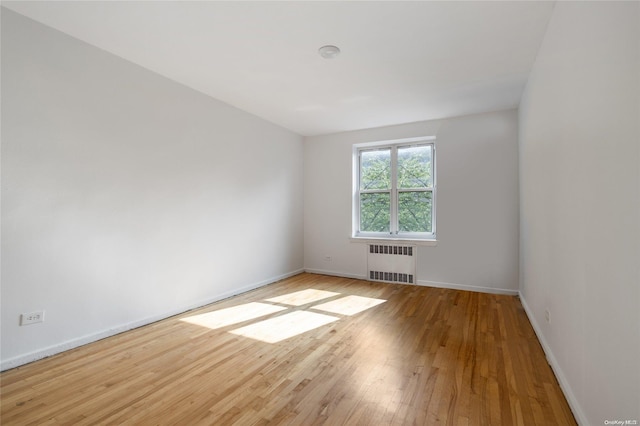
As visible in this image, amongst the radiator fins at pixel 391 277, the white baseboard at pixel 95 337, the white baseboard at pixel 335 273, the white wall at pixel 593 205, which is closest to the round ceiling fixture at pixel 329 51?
the white wall at pixel 593 205

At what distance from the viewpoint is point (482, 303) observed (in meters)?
3.93

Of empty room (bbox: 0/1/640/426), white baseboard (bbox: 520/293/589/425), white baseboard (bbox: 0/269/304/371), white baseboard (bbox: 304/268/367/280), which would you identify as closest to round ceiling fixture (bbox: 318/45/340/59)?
empty room (bbox: 0/1/640/426)

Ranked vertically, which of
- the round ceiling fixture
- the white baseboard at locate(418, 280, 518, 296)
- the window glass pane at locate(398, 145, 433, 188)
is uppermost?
the round ceiling fixture

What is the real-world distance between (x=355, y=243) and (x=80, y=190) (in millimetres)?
4042

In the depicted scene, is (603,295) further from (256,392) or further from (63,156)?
(63,156)

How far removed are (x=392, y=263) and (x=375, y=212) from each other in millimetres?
975

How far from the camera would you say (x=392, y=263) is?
5.14 m

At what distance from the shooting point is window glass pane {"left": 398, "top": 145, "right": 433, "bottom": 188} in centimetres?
511

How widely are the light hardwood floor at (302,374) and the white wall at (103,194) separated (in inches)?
15.2

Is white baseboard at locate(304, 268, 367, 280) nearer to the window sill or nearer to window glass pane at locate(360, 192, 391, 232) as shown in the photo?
the window sill

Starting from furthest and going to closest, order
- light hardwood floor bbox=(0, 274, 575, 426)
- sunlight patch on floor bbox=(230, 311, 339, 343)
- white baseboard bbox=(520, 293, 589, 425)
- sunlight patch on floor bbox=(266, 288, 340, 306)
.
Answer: sunlight patch on floor bbox=(266, 288, 340, 306) < sunlight patch on floor bbox=(230, 311, 339, 343) < light hardwood floor bbox=(0, 274, 575, 426) < white baseboard bbox=(520, 293, 589, 425)

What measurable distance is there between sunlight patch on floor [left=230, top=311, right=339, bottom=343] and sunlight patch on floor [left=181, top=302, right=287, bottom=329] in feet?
0.75

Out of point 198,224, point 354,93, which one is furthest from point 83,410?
point 354,93

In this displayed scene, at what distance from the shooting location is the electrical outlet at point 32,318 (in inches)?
91.8
